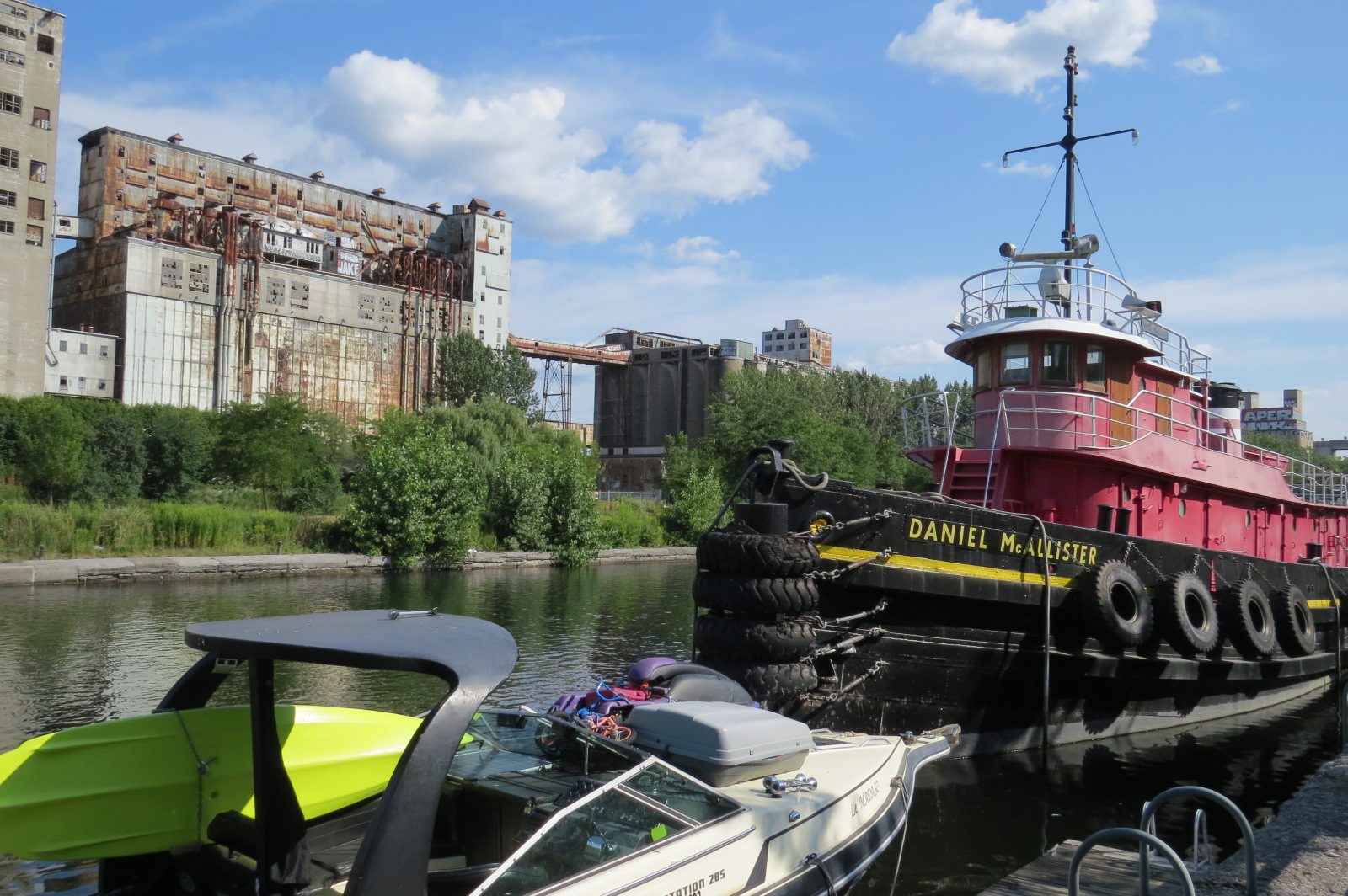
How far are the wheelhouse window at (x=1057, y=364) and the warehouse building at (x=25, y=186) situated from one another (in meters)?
55.9

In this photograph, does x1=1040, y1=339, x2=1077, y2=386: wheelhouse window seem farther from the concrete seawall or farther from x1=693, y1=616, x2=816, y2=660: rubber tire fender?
the concrete seawall

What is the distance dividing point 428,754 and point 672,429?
85.1m

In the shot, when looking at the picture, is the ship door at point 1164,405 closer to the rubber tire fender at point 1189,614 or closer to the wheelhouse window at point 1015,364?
the wheelhouse window at point 1015,364

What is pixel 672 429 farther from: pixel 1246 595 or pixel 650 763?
pixel 650 763

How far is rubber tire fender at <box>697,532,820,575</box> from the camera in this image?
9.03 meters

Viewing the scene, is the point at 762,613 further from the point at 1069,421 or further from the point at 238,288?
the point at 238,288

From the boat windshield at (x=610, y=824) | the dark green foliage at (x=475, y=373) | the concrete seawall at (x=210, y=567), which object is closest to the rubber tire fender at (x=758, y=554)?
the boat windshield at (x=610, y=824)

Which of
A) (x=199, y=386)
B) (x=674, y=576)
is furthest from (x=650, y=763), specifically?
(x=199, y=386)

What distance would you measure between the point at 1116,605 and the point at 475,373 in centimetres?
6316

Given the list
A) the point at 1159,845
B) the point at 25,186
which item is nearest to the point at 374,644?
the point at 1159,845

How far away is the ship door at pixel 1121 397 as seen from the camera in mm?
13070

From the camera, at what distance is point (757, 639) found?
8922 millimetres

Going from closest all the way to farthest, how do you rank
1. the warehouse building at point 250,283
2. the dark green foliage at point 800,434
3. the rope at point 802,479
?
the rope at point 802,479 < the dark green foliage at point 800,434 < the warehouse building at point 250,283

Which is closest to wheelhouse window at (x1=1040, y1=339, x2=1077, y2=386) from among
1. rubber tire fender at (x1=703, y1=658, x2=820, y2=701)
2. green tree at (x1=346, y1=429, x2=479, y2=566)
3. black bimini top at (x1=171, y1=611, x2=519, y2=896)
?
rubber tire fender at (x1=703, y1=658, x2=820, y2=701)
